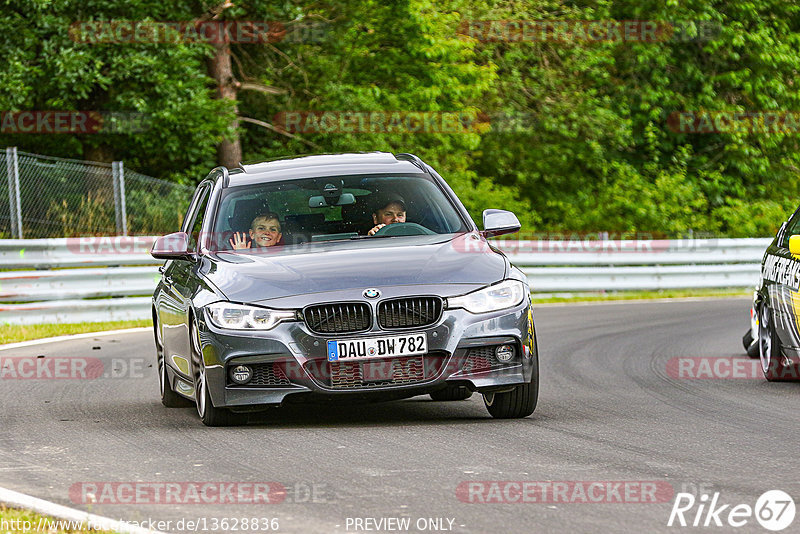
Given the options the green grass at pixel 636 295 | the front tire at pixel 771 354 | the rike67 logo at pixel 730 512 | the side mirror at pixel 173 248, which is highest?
the side mirror at pixel 173 248

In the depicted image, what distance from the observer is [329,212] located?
9523 mm

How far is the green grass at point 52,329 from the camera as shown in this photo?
16469 millimetres

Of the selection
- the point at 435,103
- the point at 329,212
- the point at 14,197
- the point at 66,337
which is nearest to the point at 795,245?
the point at 329,212

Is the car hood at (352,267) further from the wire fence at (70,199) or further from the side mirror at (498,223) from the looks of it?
the wire fence at (70,199)

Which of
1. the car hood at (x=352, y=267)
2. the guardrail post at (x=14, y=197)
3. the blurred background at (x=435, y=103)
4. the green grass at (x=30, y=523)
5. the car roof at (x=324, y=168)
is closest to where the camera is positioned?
the green grass at (x=30, y=523)

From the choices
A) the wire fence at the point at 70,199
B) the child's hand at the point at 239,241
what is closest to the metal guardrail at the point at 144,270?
the wire fence at the point at 70,199

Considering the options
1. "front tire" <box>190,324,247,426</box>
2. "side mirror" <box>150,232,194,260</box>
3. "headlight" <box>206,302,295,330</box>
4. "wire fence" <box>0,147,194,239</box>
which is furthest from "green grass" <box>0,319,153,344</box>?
"headlight" <box>206,302,295,330</box>

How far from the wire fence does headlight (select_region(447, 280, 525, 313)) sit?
41.7ft

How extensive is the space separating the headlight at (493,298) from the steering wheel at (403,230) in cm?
102

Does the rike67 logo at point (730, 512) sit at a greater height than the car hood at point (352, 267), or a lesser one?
lesser

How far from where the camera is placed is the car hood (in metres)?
8.32

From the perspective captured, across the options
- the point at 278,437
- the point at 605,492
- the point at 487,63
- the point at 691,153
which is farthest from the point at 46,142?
the point at 605,492

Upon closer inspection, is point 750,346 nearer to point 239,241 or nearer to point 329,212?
point 329,212

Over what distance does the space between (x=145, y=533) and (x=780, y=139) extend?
34307 millimetres
